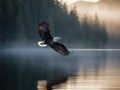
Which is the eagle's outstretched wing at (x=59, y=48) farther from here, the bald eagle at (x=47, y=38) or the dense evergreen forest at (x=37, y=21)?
the dense evergreen forest at (x=37, y=21)

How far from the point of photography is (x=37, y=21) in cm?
2092

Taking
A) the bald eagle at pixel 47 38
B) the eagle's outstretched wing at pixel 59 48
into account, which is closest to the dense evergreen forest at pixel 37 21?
the eagle's outstretched wing at pixel 59 48

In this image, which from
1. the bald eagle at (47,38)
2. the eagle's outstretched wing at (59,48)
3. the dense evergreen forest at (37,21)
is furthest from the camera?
the dense evergreen forest at (37,21)

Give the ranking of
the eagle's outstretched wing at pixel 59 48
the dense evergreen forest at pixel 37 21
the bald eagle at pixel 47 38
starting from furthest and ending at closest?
the dense evergreen forest at pixel 37 21 < the eagle's outstretched wing at pixel 59 48 < the bald eagle at pixel 47 38

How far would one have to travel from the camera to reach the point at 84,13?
848 inches

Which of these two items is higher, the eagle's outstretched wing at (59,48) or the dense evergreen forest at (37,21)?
the dense evergreen forest at (37,21)

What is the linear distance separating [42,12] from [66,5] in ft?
3.33

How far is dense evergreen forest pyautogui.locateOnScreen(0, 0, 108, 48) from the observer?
832 inches

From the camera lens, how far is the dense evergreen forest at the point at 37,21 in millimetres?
21141

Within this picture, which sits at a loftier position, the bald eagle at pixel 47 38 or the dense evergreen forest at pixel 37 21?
the dense evergreen forest at pixel 37 21

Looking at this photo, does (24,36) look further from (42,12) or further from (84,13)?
(84,13)

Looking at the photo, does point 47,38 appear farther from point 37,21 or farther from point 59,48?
point 37,21

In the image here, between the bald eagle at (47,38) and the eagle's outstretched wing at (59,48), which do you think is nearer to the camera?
the bald eagle at (47,38)

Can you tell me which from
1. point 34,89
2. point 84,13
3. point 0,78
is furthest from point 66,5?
point 34,89
